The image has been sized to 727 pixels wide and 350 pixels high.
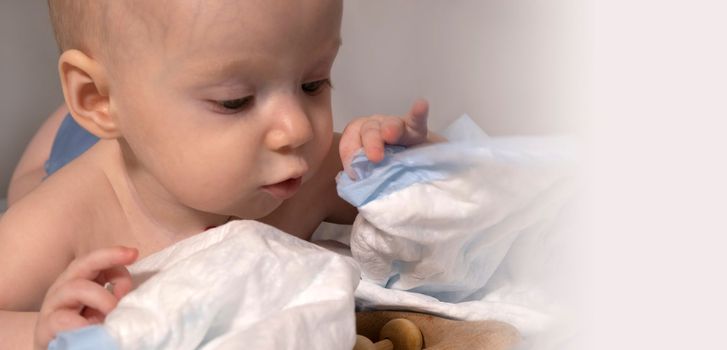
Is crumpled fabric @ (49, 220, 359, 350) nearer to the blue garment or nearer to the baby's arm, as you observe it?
the baby's arm

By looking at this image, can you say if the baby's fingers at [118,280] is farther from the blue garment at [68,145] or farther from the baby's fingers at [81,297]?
the blue garment at [68,145]

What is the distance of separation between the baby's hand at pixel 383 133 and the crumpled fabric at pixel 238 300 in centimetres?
15

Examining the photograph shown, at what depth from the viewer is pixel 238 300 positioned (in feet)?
2.04

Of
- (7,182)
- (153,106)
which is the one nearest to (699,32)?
(153,106)

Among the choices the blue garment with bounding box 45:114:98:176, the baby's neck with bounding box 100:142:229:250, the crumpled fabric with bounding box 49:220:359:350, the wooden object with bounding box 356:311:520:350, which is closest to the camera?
the crumpled fabric with bounding box 49:220:359:350

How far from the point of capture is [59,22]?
883mm

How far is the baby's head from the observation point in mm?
759

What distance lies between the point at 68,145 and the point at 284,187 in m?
0.54

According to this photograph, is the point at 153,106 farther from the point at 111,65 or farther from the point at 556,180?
the point at 556,180

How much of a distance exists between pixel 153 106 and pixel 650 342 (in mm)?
496

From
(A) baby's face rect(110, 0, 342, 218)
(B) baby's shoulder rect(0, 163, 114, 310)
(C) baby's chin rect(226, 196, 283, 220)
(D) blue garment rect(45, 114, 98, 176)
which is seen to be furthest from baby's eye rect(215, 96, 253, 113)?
(D) blue garment rect(45, 114, 98, 176)

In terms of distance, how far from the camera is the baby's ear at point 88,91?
2.75 ft

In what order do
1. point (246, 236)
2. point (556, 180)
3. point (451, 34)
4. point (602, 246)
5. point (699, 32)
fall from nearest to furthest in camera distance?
point (699, 32) → point (602, 246) → point (246, 236) → point (556, 180) → point (451, 34)

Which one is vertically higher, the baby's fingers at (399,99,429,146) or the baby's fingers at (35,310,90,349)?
the baby's fingers at (399,99,429,146)
